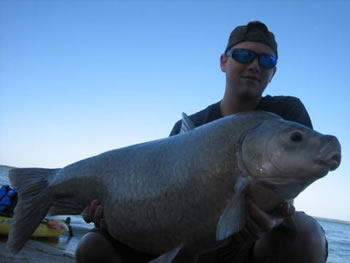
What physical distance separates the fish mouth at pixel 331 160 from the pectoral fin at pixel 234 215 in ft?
1.50

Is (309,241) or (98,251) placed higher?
(309,241)

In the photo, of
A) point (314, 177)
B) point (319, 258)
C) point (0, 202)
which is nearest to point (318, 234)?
point (319, 258)

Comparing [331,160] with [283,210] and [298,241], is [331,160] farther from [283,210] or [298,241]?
[298,241]

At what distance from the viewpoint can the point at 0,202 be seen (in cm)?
838

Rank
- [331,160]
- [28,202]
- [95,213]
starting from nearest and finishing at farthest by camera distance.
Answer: [331,160] < [95,213] < [28,202]

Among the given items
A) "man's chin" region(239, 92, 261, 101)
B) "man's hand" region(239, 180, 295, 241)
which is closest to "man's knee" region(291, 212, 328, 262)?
"man's hand" region(239, 180, 295, 241)

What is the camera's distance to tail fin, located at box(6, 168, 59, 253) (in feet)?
11.1

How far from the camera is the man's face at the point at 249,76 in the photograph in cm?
373

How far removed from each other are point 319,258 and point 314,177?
3.27 ft

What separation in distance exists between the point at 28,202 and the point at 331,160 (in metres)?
2.69

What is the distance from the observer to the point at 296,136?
2.27 metres

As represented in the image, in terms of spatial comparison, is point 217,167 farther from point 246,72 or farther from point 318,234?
point 246,72

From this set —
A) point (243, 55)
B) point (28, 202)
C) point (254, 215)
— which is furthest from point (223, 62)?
point (28, 202)

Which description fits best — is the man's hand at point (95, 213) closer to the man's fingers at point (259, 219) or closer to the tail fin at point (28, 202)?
the tail fin at point (28, 202)
